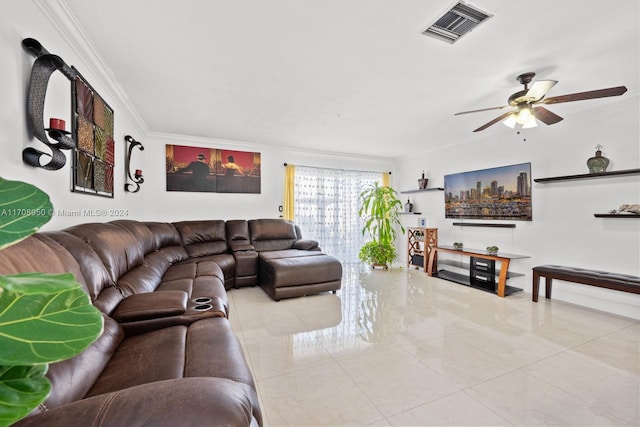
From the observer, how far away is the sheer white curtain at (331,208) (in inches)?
218

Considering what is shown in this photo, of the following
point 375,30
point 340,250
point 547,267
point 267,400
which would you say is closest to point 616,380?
point 547,267

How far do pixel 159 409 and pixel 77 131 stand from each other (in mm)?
2231

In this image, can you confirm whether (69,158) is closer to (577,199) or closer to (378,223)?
(378,223)

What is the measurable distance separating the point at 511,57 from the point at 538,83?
0.29 m

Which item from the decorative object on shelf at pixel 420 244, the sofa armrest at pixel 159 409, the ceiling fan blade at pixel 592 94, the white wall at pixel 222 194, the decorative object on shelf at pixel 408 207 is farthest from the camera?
the decorative object on shelf at pixel 408 207

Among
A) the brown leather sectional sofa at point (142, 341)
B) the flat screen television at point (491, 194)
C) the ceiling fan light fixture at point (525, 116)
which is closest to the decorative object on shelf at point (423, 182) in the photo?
the flat screen television at point (491, 194)

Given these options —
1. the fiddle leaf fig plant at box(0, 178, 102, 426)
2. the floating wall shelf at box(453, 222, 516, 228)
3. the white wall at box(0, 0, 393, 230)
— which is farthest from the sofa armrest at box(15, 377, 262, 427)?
the floating wall shelf at box(453, 222, 516, 228)

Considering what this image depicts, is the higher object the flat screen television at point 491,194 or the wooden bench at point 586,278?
the flat screen television at point 491,194

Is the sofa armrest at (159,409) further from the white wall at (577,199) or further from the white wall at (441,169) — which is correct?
the white wall at (577,199)

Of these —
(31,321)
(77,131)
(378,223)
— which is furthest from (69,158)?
(378,223)

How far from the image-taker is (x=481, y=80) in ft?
8.36

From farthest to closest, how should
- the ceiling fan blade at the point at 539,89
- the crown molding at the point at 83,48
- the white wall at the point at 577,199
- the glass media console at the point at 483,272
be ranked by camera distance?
1. the glass media console at the point at 483,272
2. the white wall at the point at 577,199
3. the ceiling fan blade at the point at 539,89
4. the crown molding at the point at 83,48

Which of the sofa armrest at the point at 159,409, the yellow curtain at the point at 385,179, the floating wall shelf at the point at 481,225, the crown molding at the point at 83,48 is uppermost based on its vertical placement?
the crown molding at the point at 83,48

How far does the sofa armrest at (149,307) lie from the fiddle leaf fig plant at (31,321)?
4.30ft
